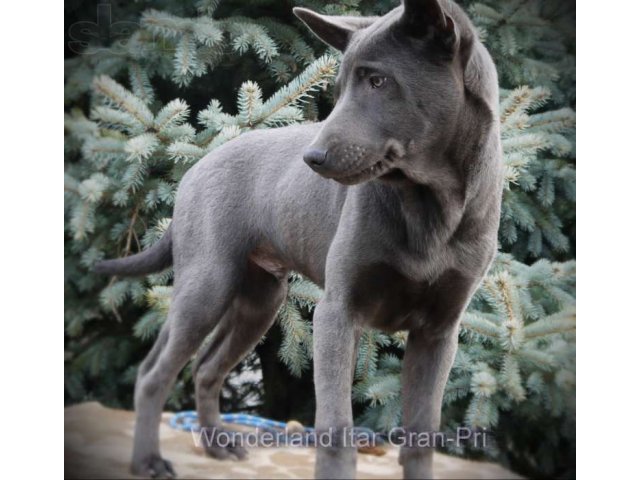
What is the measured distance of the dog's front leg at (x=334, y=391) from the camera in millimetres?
1837

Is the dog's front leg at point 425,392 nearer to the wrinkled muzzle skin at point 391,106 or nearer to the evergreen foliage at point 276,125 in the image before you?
the evergreen foliage at point 276,125

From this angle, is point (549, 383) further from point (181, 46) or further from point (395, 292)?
point (181, 46)

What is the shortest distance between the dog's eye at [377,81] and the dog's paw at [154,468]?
111 centimetres

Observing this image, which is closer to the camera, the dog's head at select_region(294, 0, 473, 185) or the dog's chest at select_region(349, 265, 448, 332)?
the dog's head at select_region(294, 0, 473, 185)

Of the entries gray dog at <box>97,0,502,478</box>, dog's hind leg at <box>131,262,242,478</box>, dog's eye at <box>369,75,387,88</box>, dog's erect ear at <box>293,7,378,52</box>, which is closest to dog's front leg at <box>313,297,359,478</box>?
gray dog at <box>97,0,502,478</box>

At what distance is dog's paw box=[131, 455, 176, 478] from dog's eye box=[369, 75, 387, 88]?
1109 mm

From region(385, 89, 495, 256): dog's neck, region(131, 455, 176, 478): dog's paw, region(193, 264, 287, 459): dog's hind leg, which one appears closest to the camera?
region(385, 89, 495, 256): dog's neck

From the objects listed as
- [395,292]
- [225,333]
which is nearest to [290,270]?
[225,333]

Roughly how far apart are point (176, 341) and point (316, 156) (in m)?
0.73

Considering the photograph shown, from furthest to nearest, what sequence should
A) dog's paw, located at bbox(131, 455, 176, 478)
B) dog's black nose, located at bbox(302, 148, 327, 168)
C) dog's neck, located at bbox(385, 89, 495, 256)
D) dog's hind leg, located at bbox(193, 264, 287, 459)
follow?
1. dog's hind leg, located at bbox(193, 264, 287, 459)
2. dog's paw, located at bbox(131, 455, 176, 478)
3. dog's neck, located at bbox(385, 89, 495, 256)
4. dog's black nose, located at bbox(302, 148, 327, 168)

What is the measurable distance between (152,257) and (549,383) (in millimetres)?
1150

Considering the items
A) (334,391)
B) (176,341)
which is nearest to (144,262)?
(176,341)

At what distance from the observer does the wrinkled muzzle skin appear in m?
1.69

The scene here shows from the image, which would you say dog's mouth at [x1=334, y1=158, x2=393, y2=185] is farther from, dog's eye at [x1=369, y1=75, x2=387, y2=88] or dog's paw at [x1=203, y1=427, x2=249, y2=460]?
dog's paw at [x1=203, y1=427, x2=249, y2=460]
